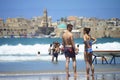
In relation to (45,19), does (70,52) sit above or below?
above

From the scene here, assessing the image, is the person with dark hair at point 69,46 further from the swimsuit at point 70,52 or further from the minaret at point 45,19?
the minaret at point 45,19

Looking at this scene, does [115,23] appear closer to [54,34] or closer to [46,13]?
[54,34]

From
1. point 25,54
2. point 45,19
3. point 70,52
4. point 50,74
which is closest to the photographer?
point 70,52

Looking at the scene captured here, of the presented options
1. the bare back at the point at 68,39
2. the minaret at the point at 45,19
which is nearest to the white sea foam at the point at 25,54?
the bare back at the point at 68,39

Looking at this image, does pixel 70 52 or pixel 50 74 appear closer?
pixel 70 52

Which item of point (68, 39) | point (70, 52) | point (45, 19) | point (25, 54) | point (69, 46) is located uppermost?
point (68, 39)

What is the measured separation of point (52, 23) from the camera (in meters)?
111

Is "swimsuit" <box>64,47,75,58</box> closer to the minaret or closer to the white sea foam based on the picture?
the white sea foam

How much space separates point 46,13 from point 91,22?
26.5 metres

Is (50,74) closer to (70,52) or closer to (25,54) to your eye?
(70,52)

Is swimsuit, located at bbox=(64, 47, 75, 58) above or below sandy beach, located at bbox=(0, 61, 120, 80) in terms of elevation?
above

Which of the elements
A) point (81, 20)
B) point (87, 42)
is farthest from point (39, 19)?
point (87, 42)

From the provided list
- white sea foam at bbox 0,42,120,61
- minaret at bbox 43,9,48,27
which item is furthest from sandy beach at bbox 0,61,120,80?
minaret at bbox 43,9,48,27

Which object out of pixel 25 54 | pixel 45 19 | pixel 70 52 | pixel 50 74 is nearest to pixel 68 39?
pixel 70 52
